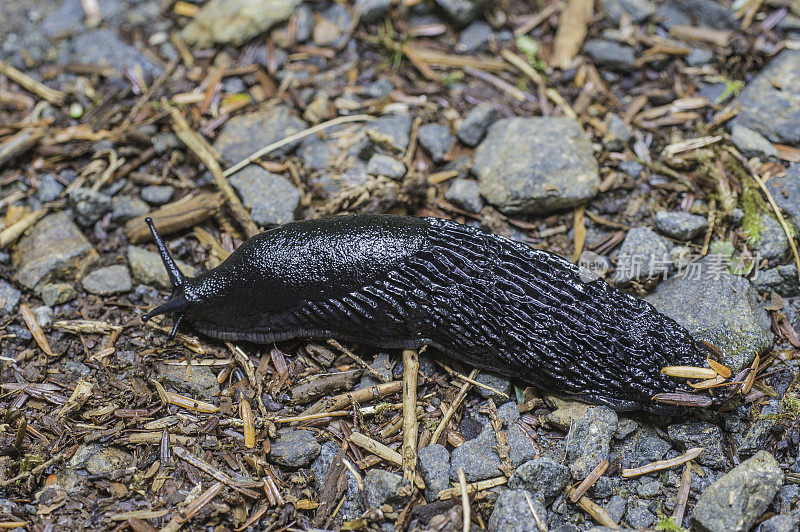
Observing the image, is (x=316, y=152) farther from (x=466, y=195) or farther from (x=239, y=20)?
(x=239, y=20)

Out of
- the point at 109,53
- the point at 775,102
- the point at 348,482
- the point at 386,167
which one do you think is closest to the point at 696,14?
the point at 775,102

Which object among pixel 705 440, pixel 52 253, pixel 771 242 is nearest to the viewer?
pixel 705 440

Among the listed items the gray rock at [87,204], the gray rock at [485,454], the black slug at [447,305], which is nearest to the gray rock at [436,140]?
the black slug at [447,305]

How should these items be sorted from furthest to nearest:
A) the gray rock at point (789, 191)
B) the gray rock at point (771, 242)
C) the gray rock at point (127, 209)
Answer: the gray rock at point (127, 209), the gray rock at point (789, 191), the gray rock at point (771, 242)

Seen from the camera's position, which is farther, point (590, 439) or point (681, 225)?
point (681, 225)

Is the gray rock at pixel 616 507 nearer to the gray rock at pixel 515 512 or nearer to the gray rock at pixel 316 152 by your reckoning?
the gray rock at pixel 515 512

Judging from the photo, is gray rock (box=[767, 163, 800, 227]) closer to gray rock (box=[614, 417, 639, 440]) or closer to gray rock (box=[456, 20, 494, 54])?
gray rock (box=[614, 417, 639, 440])

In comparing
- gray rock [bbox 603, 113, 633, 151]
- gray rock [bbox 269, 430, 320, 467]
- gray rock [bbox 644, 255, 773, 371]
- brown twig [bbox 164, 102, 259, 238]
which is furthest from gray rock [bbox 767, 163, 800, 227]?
brown twig [bbox 164, 102, 259, 238]

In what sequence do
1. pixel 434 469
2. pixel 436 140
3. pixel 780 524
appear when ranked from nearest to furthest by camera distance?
1. pixel 780 524
2. pixel 434 469
3. pixel 436 140
